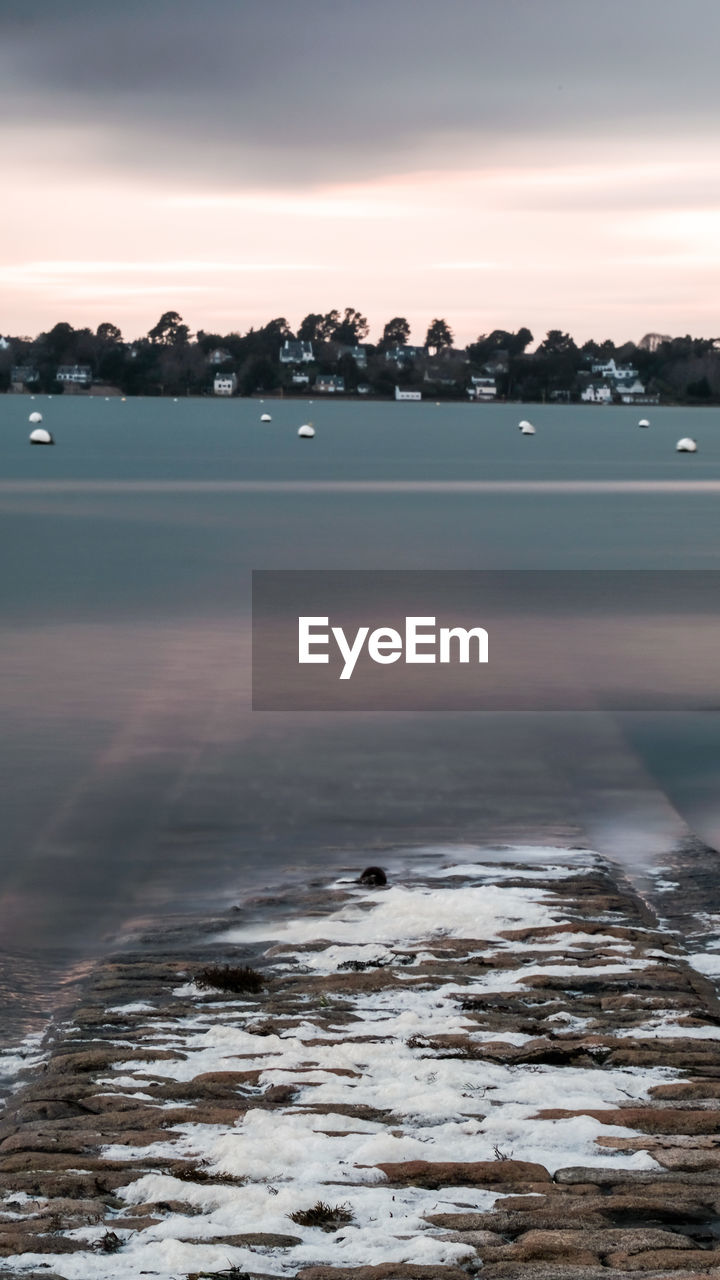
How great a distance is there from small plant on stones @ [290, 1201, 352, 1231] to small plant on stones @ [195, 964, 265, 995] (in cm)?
349

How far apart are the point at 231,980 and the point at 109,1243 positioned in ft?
13.0

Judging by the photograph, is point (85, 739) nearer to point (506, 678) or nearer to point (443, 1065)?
point (506, 678)

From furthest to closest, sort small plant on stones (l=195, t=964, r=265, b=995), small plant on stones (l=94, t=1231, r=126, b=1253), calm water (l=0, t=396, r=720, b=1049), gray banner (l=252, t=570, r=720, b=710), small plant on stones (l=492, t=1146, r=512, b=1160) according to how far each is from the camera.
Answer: gray banner (l=252, t=570, r=720, b=710), calm water (l=0, t=396, r=720, b=1049), small plant on stones (l=195, t=964, r=265, b=995), small plant on stones (l=492, t=1146, r=512, b=1160), small plant on stones (l=94, t=1231, r=126, b=1253)

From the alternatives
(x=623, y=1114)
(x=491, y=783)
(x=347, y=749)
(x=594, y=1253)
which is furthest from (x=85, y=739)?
(x=594, y=1253)

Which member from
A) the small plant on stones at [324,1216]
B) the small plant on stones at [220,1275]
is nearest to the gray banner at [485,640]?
the small plant on stones at [324,1216]

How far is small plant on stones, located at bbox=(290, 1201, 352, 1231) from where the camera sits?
719 cm

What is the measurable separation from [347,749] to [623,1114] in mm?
12977

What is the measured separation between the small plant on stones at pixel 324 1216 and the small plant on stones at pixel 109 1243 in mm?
756

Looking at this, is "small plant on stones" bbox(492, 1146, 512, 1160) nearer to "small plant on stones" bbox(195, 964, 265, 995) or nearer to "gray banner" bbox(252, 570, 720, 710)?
"small plant on stones" bbox(195, 964, 265, 995)

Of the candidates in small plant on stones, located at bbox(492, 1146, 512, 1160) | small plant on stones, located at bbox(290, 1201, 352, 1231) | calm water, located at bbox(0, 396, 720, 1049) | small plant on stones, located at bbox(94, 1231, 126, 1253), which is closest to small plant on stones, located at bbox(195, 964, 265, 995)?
calm water, located at bbox(0, 396, 720, 1049)

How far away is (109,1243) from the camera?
696 centimetres

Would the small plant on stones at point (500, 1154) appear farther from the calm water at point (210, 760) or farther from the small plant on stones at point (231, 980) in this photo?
the calm water at point (210, 760)

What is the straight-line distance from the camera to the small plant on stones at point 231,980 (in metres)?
10.8

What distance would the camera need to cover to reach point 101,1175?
25.1 ft
